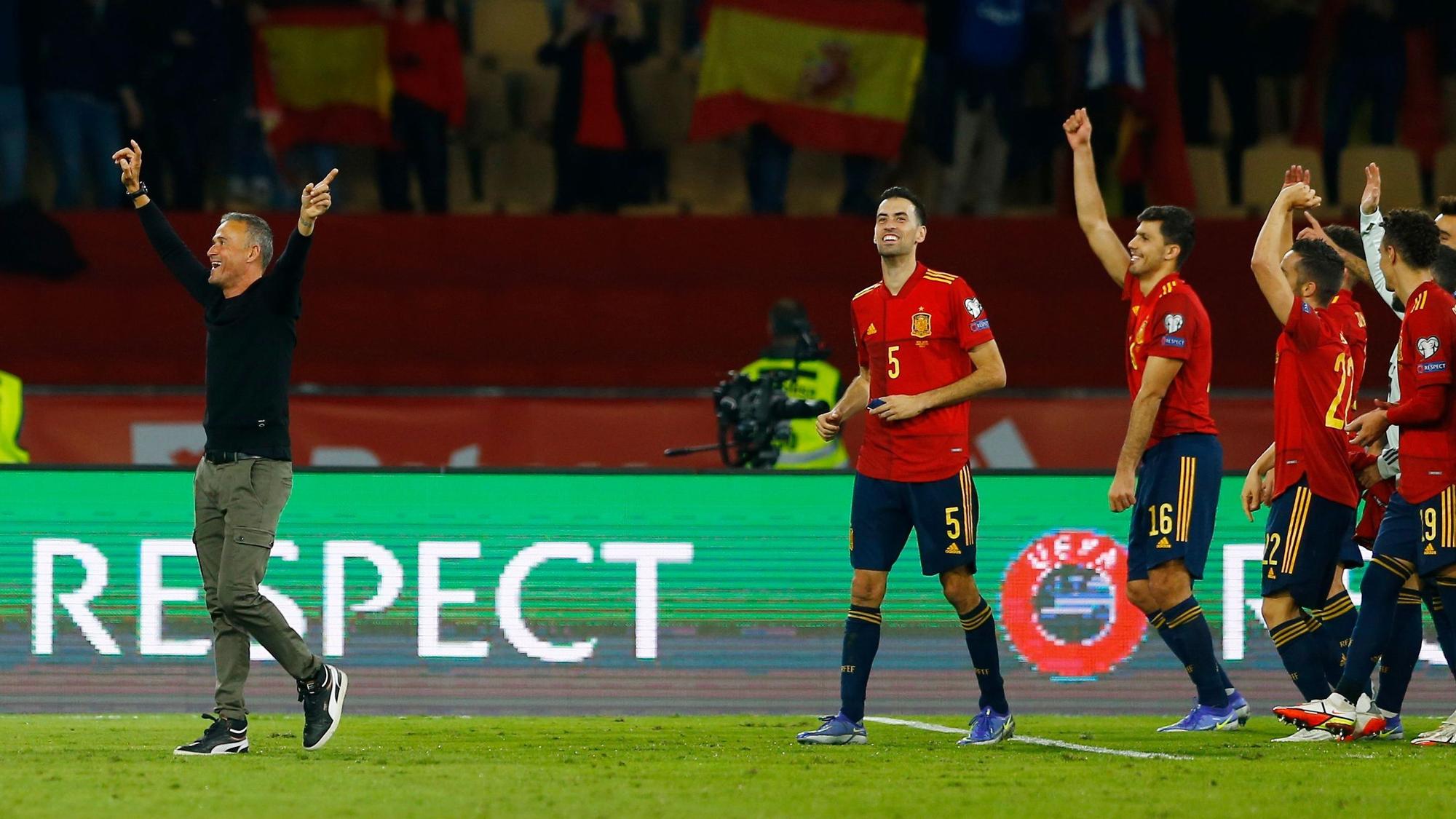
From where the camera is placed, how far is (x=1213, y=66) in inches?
659

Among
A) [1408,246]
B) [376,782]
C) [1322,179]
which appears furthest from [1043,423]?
[376,782]

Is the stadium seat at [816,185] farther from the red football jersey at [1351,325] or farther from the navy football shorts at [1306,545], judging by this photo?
the navy football shorts at [1306,545]

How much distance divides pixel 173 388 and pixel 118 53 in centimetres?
305

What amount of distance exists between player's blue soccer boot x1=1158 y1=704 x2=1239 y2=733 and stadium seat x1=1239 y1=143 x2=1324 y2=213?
8714 mm

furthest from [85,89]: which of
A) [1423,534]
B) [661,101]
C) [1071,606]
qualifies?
[1423,534]

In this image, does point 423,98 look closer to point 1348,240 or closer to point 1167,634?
point 1348,240

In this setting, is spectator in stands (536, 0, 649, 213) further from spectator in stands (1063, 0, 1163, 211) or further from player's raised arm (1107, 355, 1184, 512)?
player's raised arm (1107, 355, 1184, 512)

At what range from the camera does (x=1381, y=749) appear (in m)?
7.61

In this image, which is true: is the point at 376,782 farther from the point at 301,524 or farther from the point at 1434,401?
the point at 1434,401

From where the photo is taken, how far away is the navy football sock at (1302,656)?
820 centimetres

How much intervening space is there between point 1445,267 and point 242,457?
4.78 meters

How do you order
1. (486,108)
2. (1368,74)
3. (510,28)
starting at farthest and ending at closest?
1. (510,28)
2. (486,108)
3. (1368,74)

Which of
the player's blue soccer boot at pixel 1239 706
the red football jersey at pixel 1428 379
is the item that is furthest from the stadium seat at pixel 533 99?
the red football jersey at pixel 1428 379

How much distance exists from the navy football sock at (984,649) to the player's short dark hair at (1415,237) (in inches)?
84.1
